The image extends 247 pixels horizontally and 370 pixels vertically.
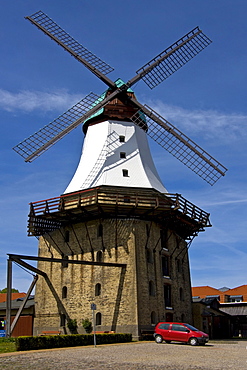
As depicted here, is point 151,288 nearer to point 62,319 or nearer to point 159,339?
point 159,339

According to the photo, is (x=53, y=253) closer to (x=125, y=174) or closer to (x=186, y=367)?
(x=125, y=174)

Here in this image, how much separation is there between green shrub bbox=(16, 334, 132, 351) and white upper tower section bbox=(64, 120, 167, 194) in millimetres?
12826

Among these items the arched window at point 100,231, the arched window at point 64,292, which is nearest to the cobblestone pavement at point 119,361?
the arched window at point 64,292

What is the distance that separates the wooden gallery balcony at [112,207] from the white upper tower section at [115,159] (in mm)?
1163

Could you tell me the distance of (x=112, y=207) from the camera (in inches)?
1314

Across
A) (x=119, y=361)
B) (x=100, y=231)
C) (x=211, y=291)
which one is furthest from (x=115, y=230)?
(x=211, y=291)

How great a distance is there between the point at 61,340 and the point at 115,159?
17844mm

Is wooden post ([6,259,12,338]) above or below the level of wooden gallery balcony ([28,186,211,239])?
below

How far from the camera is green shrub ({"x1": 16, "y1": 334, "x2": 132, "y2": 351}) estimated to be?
21.9 metres

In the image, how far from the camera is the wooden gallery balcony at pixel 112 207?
3341 centimetres

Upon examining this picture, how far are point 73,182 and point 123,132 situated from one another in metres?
6.61

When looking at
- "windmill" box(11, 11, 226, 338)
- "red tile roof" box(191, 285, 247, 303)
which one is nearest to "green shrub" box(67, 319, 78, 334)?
"windmill" box(11, 11, 226, 338)

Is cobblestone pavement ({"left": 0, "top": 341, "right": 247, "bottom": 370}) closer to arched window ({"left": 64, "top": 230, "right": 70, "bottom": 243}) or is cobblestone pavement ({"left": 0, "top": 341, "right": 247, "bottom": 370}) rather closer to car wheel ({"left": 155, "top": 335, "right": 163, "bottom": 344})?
car wheel ({"left": 155, "top": 335, "right": 163, "bottom": 344})

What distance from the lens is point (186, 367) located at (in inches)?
589
